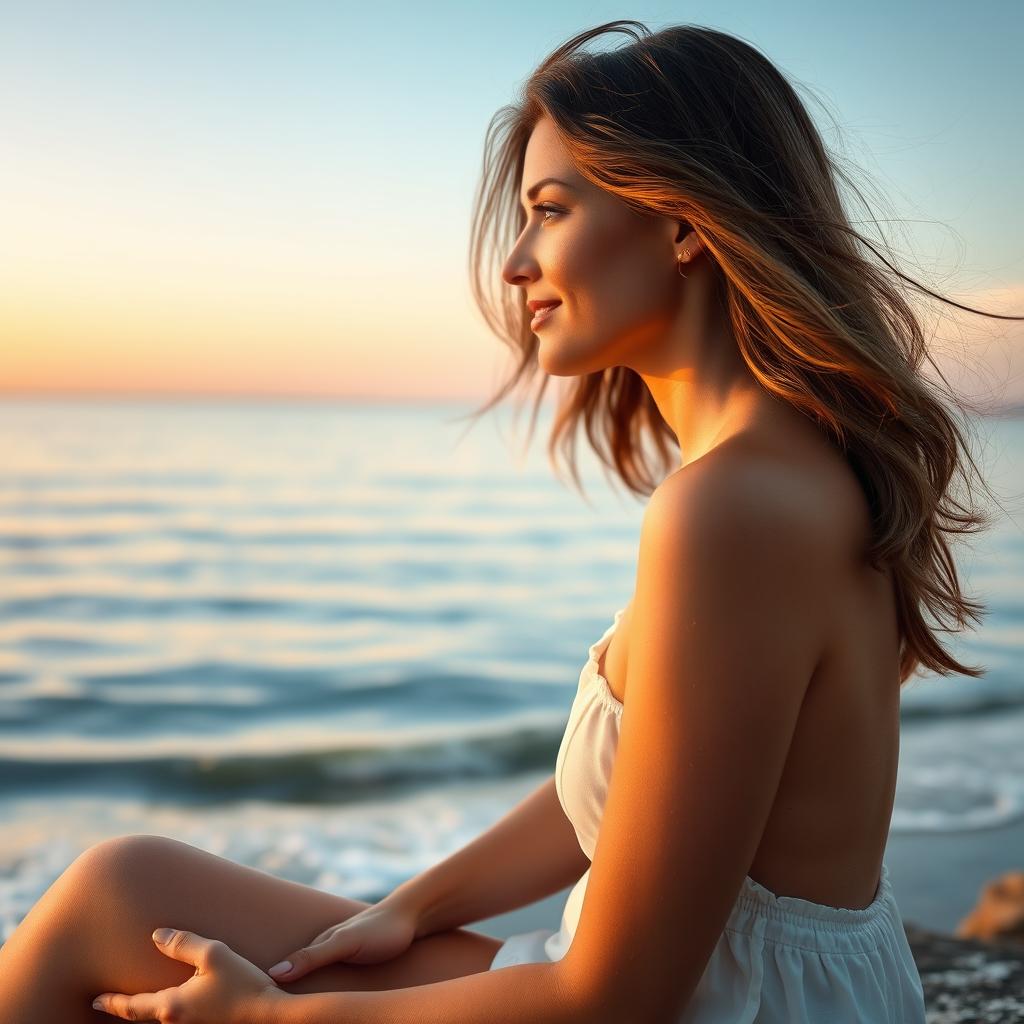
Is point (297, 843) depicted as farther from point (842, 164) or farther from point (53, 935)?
point (842, 164)

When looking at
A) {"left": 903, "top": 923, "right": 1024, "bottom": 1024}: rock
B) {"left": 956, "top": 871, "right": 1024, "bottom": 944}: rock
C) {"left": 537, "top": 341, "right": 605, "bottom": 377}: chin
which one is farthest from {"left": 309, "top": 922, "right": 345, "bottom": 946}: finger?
{"left": 956, "top": 871, "right": 1024, "bottom": 944}: rock

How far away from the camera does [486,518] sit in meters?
17.8

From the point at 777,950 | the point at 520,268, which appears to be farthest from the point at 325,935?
the point at 520,268

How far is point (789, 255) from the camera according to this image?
1.61 metres

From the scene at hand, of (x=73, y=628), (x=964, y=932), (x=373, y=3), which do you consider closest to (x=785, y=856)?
(x=964, y=932)

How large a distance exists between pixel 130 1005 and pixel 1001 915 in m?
2.88

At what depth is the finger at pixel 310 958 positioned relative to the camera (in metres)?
1.70

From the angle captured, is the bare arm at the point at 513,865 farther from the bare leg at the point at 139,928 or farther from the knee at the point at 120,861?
the knee at the point at 120,861

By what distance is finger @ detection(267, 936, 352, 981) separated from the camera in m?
1.70

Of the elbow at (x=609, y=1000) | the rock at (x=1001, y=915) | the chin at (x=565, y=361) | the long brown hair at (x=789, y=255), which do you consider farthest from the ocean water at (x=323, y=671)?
the elbow at (x=609, y=1000)

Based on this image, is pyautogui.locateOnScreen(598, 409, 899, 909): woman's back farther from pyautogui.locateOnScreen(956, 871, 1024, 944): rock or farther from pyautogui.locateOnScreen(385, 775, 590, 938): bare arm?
pyautogui.locateOnScreen(956, 871, 1024, 944): rock

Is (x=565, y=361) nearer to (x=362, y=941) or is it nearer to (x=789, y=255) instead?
(x=789, y=255)

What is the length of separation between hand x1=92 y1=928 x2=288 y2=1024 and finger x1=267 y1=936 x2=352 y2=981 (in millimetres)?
99

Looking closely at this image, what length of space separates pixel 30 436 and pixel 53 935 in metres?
29.8
